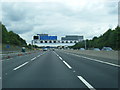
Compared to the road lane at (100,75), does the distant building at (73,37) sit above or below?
above

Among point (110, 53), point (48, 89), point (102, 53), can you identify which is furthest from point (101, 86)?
point (102, 53)

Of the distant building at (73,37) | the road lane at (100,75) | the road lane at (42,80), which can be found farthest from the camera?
the distant building at (73,37)

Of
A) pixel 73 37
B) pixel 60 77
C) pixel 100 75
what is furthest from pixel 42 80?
pixel 73 37

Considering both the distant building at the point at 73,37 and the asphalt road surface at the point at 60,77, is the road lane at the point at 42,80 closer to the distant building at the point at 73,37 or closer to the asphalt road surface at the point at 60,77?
the asphalt road surface at the point at 60,77

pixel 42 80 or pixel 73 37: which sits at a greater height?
pixel 73 37

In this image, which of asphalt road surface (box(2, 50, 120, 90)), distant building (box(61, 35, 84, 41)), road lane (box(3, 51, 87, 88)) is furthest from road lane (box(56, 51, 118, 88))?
distant building (box(61, 35, 84, 41))

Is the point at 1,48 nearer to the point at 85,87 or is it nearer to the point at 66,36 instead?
the point at 66,36

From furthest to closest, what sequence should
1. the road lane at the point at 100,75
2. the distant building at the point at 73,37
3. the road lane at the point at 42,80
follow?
the distant building at the point at 73,37 → the road lane at the point at 100,75 → the road lane at the point at 42,80

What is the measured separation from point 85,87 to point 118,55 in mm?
16171

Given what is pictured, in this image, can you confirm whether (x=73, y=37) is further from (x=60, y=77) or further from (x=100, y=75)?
(x=60, y=77)

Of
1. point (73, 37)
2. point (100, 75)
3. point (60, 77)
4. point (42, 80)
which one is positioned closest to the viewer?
point (42, 80)

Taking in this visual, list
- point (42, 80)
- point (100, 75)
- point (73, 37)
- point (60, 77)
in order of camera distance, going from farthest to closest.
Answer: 1. point (73, 37)
2. point (100, 75)
3. point (60, 77)
4. point (42, 80)

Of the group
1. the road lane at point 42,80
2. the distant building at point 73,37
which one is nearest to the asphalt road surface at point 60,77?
the road lane at point 42,80

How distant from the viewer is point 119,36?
101 metres
